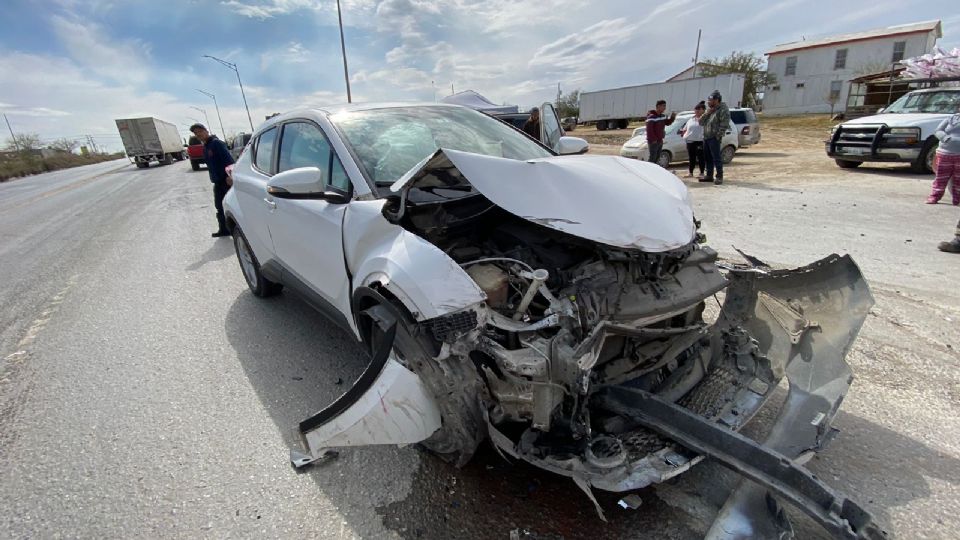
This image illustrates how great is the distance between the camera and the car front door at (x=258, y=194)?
379cm

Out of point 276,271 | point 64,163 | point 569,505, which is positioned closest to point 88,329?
point 276,271

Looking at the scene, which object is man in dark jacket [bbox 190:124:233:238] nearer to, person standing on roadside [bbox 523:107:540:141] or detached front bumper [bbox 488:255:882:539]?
person standing on roadside [bbox 523:107:540:141]

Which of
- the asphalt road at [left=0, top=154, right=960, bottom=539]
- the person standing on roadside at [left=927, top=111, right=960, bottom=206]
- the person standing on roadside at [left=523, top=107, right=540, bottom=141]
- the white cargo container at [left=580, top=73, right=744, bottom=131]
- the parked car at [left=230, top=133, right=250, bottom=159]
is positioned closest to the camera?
the asphalt road at [left=0, top=154, right=960, bottom=539]

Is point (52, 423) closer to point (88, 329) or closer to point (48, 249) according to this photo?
point (88, 329)

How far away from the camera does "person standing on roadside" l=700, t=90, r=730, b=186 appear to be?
9.45 metres

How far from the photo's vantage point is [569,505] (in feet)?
6.98

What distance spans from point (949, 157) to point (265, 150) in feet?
29.7

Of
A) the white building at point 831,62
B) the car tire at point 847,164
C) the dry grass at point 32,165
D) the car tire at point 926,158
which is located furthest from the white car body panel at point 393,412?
the white building at point 831,62

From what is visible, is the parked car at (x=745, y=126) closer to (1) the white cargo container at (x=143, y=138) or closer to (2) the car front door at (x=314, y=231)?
(2) the car front door at (x=314, y=231)

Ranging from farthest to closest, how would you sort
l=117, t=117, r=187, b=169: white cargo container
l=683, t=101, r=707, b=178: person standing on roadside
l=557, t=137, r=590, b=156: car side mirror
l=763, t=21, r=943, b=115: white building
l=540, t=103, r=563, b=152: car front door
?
l=763, t=21, r=943, b=115: white building → l=117, t=117, r=187, b=169: white cargo container → l=683, t=101, r=707, b=178: person standing on roadside → l=540, t=103, r=563, b=152: car front door → l=557, t=137, r=590, b=156: car side mirror

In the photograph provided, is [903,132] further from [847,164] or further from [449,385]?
[449,385]

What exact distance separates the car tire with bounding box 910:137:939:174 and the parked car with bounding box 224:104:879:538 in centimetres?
1030

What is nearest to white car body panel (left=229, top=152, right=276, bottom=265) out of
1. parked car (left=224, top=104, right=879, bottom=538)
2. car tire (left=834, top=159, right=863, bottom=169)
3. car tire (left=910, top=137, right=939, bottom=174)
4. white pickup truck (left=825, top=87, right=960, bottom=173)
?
parked car (left=224, top=104, right=879, bottom=538)

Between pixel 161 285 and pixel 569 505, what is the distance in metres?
5.31
